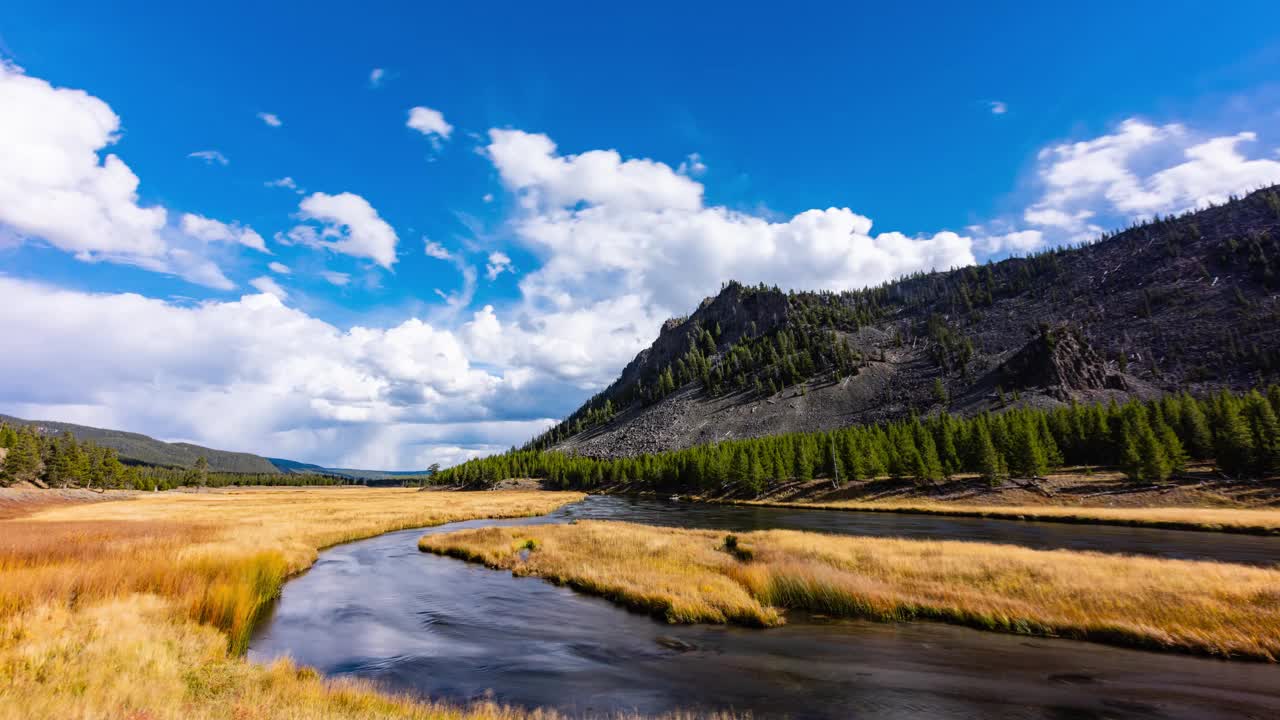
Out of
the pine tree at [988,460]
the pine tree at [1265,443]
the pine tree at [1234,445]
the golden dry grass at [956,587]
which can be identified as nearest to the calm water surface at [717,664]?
the golden dry grass at [956,587]

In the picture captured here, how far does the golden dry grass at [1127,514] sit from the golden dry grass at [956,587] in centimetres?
3213

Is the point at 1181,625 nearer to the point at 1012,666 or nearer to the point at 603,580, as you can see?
the point at 1012,666

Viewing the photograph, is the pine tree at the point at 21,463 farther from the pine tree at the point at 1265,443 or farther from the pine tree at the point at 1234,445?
the pine tree at the point at 1265,443

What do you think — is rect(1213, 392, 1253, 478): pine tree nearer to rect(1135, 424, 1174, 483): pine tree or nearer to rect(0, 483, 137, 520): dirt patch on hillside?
rect(1135, 424, 1174, 483): pine tree

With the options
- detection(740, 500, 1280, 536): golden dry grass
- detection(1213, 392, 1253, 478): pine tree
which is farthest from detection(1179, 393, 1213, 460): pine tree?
detection(740, 500, 1280, 536): golden dry grass

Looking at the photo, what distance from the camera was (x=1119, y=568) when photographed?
77.0 ft

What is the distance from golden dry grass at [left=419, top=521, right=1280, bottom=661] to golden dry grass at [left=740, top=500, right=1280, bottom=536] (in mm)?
32127

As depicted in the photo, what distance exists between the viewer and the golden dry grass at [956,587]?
659 inches

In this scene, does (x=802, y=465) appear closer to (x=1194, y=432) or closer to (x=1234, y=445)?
(x=1234, y=445)

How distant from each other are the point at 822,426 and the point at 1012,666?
172606 mm

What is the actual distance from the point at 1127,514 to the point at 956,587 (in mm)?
51179

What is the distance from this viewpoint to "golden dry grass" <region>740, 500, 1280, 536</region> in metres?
45.2

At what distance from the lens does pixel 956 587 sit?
2203 centimetres

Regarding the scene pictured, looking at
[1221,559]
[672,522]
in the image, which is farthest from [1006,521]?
[672,522]
